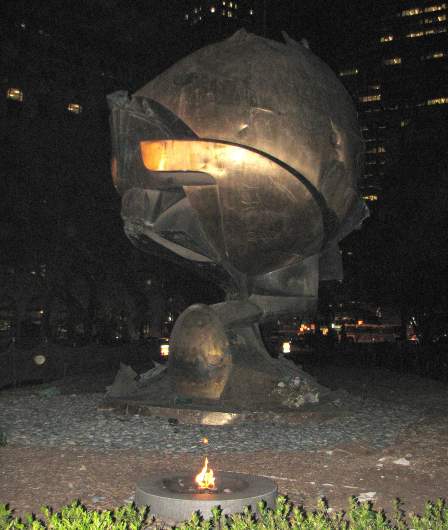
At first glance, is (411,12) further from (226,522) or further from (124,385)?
(226,522)

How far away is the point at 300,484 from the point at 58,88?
71.8 m

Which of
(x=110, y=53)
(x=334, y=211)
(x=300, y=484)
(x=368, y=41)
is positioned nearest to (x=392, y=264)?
(x=334, y=211)

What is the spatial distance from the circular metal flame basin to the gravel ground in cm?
312

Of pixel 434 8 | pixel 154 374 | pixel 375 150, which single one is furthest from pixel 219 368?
pixel 434 8

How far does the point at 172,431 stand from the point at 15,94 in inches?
2643

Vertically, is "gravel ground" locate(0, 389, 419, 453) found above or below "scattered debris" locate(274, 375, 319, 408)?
below

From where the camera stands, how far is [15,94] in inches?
2803

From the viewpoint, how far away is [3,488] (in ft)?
23.9

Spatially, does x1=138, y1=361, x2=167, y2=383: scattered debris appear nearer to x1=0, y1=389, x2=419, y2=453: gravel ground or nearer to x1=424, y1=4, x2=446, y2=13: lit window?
x1=0, y1=389, x2=419, y2=453: gravel ground

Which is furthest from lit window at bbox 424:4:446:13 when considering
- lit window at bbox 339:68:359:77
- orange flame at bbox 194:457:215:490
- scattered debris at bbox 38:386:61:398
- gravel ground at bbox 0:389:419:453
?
orange flame at bbox 194:457:215:490

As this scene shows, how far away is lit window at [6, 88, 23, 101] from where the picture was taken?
70500 mm

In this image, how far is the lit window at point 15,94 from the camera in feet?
231

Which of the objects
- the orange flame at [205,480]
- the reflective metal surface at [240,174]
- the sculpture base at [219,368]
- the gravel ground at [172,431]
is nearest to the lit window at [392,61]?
the reflective metal surface at [240,174]

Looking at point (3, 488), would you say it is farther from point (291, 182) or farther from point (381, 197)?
point (381, 197)
